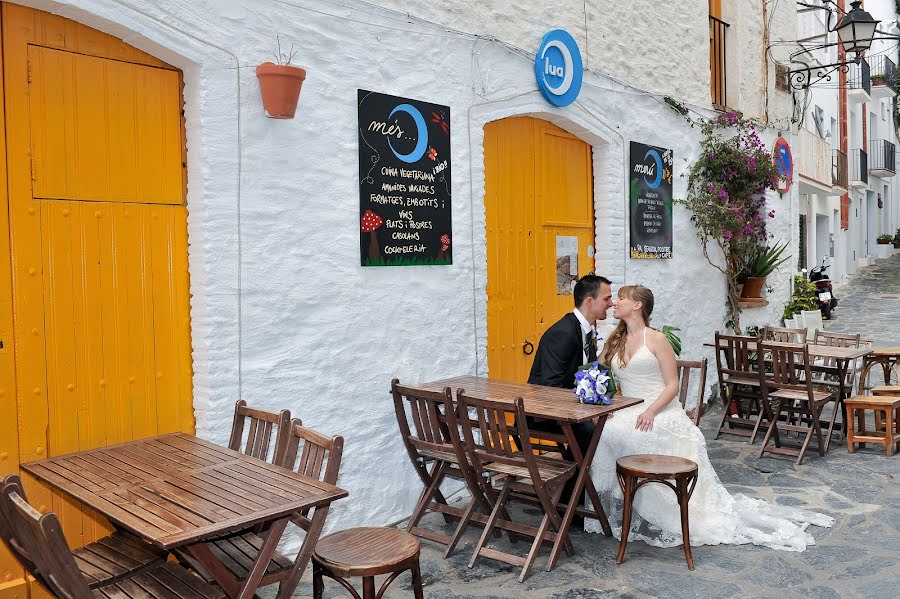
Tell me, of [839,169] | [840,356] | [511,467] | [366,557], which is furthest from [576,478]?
[839,169]

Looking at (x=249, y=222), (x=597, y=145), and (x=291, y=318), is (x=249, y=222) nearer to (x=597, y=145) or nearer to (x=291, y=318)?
(x=291, y=318)

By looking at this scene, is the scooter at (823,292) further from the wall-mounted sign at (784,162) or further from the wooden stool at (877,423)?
the wooden stool at (877,423)

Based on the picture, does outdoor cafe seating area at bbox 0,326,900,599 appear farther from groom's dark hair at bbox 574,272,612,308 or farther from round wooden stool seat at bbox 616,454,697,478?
groom's dark hair at bbox 574,272,612,308

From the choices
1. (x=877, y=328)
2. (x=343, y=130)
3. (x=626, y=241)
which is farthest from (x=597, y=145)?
(x=877, y=328)

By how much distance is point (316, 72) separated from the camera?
15.0ft

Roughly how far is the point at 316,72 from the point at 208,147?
2.91 ft

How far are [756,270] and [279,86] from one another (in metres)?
7.09

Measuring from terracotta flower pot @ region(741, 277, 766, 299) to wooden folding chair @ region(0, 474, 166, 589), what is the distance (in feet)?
26.3

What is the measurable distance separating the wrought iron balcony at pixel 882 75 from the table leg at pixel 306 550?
28.6 metres

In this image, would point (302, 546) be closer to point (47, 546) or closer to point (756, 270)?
point (47, 546)

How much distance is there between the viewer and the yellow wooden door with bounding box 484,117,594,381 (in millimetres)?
6023

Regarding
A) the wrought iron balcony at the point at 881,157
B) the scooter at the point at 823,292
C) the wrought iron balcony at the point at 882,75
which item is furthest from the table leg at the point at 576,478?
the wrought iron balcony at the point at 881,157

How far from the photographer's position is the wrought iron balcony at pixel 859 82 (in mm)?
22797

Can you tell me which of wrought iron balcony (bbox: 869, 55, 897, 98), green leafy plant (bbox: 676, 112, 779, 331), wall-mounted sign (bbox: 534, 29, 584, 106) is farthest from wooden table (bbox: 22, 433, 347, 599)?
wrought iron balcony (bbox: 869, 55, 897, 98)
